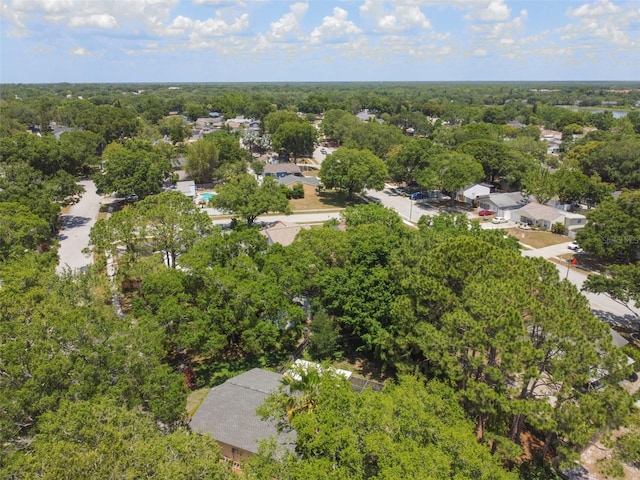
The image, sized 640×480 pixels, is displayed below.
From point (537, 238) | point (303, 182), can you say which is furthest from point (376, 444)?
point (303, 182)

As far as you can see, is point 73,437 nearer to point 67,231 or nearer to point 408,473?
point 408,473

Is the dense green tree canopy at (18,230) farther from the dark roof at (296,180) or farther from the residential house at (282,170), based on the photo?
the residential house at (282,170)

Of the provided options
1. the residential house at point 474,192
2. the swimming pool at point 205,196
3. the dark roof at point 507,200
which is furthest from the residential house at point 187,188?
the dark roof at point 507,200

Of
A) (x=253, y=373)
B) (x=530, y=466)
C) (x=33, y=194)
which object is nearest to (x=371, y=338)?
(x=253, y=373)

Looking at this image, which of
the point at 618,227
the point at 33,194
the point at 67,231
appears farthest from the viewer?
the point at 67,231

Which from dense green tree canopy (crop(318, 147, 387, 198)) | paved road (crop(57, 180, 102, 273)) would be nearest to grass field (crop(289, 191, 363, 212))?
dense green tree canopy (crop(318, 147, 387, 198))

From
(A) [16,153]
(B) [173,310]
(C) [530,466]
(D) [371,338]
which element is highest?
(A) [16,153]
